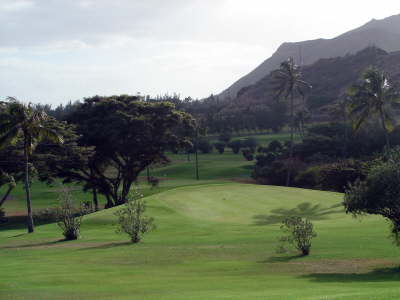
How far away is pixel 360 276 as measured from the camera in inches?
987

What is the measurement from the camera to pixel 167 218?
49344 millimetres

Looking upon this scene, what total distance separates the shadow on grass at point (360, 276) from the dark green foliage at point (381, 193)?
2.87 meters

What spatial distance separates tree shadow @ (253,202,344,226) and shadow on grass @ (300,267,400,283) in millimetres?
21182

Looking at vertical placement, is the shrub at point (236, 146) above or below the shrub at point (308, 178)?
above

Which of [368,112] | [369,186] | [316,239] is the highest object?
[368,112]

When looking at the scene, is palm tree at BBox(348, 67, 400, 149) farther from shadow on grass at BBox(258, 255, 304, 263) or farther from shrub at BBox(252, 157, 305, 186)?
shadow on grass at BBox(258, 255, 304, 263)

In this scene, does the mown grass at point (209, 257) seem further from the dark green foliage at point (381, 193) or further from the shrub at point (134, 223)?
the dark green foliage at point (381, 193)

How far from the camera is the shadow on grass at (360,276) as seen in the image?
2392cm

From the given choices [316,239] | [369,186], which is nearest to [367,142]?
[316,239]

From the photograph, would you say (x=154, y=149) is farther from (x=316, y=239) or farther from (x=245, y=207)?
(x=316, y=239)

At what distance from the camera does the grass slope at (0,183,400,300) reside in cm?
2128

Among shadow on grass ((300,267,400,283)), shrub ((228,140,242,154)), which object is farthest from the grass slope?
shrub ((228,140,242,154))

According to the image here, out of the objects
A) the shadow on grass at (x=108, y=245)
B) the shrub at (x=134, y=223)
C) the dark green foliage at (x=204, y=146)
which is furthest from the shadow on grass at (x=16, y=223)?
the dark green foliage at (x=204, y=146)

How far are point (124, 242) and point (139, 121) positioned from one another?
95.2ft
